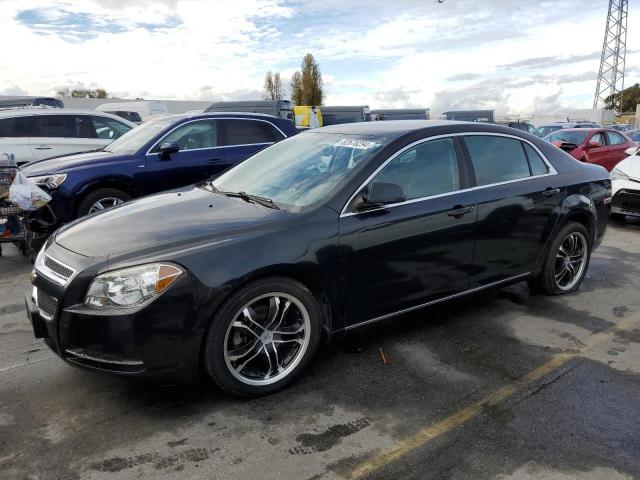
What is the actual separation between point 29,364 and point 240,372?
1.63m

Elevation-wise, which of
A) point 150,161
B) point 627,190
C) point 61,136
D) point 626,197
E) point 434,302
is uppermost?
point 61,136

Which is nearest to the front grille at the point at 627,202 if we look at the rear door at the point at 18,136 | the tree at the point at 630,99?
the rear door at the point at 18,136

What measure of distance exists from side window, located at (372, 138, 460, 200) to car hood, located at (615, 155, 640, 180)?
5.74 meters

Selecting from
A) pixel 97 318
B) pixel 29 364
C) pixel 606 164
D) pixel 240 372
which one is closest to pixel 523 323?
pixel 240 372

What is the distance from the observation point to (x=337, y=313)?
3443 millimetres

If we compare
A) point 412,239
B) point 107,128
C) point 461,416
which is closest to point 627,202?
point 412,239

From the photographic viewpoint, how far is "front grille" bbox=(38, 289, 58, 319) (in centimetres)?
293

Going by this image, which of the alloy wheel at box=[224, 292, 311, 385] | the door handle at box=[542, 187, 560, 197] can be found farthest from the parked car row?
the door handle at box=[542, 187, 560, 197]

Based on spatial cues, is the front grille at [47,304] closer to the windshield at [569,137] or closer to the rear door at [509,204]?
the rear door at [509,204]

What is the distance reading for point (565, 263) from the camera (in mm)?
4996

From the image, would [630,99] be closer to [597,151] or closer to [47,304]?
[597,151]

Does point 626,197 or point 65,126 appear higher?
point 65,126

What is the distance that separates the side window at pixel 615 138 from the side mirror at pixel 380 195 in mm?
12947

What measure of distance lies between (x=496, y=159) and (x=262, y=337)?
2471 mm
